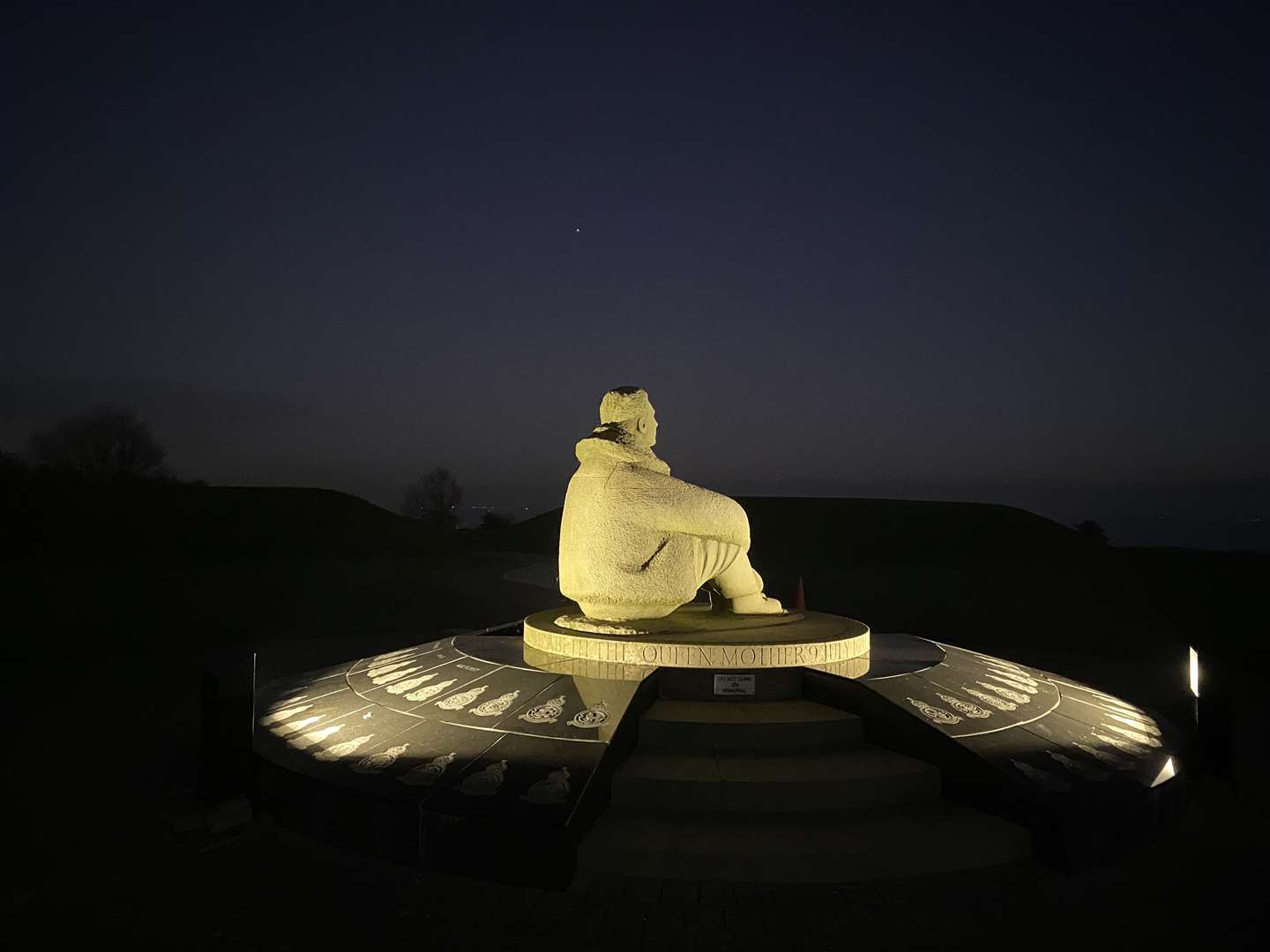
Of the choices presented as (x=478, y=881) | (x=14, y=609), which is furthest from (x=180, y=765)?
(x=14, y=609)

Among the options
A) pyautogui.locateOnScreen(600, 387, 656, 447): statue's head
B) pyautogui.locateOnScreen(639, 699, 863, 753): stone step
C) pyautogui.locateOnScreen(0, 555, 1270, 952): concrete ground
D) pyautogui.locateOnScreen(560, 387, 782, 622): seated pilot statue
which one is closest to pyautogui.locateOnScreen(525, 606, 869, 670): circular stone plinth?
pyautogui.locateOnScreen(560, 387, 782, 622): seated pilot statue

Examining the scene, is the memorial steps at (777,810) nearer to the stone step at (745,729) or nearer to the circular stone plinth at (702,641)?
the stone step at (745,729)

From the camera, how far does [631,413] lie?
7727mm

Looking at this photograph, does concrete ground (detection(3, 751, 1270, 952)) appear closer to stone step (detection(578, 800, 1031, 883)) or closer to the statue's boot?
stone step (detection(578, 800, 1031, 883))

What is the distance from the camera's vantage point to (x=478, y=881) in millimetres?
4594

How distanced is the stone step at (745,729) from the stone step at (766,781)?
0.30ft

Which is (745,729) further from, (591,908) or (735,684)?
(591,908)

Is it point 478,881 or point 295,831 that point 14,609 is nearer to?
point 295,831

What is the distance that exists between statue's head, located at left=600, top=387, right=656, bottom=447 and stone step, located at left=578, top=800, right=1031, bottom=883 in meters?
3.70

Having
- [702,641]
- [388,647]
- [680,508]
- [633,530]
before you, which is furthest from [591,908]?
[388,647]

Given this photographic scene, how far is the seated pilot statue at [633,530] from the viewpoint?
7160mm

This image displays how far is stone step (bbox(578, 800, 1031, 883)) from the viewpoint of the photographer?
4605 millimetres

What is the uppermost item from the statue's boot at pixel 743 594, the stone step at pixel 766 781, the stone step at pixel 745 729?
the statue's boot at pixel 743 594

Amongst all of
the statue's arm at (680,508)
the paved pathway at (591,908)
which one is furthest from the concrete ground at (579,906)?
the statue's arm at (680,508)
